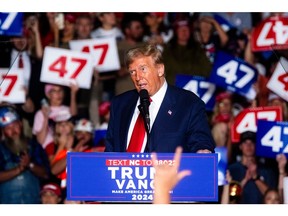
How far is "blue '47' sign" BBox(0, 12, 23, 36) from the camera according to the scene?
8781mm

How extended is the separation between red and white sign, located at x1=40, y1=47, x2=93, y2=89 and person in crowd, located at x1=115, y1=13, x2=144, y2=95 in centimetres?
28

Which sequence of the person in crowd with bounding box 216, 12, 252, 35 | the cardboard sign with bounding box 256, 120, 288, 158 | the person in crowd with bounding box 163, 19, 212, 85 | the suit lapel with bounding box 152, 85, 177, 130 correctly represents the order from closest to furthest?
the suit lapel with bounding box 152, 85, 177, 130, the cardboard sign with bounding box 256, 120, 288, 158, the person in crowd with bounding box 163, 19, 212, 85, the person in crowd with bounding box 216, 12, 252, 35

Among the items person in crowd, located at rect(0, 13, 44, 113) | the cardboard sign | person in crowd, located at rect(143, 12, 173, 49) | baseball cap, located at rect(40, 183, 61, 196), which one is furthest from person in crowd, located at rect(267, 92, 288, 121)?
baseball cap, located at rect(40, 183, 61, 196)

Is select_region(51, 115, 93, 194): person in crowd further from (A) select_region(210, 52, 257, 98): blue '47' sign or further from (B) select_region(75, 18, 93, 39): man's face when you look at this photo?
(A) select_region(210, 52, 257, 98): blue '47' sign

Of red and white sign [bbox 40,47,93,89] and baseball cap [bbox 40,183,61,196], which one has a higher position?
red and white sign [bbox 40,47,93,89]

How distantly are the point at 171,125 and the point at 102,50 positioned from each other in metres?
3.79

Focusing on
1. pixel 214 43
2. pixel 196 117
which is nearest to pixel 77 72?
pixel 214 43

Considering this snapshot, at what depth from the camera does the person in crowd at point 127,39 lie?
9148 millimetres

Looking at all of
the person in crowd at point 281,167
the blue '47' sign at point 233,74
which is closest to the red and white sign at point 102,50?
the blue '47' sign at point 233,74

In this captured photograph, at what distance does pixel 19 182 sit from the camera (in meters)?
8.48

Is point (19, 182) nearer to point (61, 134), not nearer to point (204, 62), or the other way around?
point (61, 134)

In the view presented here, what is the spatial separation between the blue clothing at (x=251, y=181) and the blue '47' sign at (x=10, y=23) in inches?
72.3

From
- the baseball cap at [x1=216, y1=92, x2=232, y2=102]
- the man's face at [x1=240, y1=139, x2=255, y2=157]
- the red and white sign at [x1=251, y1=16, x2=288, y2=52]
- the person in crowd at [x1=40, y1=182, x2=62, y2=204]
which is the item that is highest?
the red and white sign at [x1=251, y1=16, x2=288, y2=52]
